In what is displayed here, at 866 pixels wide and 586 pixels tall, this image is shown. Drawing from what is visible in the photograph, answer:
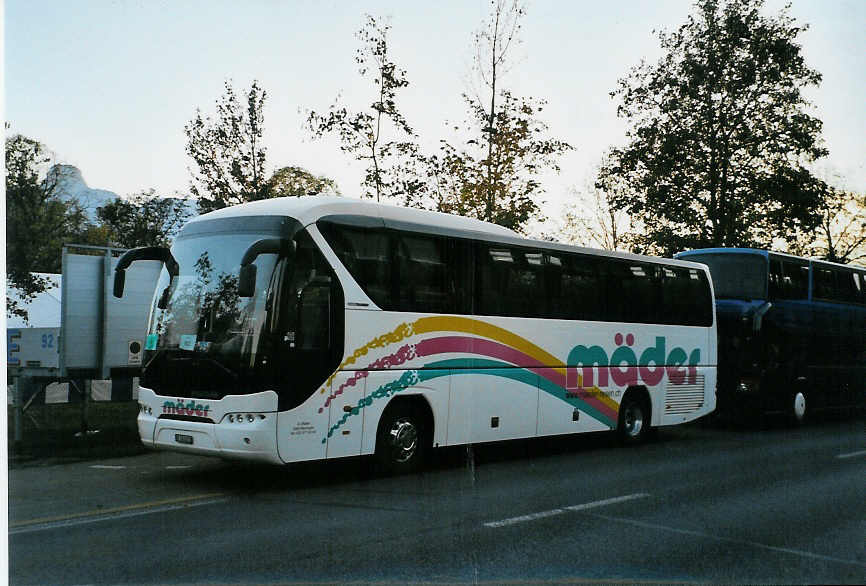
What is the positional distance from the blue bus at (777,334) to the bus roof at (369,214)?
6.50 metres

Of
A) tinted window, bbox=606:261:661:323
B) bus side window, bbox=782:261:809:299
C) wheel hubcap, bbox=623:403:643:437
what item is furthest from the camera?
bus side window, bbox=782:261:809:299

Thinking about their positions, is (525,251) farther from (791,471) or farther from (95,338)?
(95,338)

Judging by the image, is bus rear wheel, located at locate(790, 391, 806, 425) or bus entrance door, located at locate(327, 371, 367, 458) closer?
bus entrance door, located at locate(327, 371, 367, 458)

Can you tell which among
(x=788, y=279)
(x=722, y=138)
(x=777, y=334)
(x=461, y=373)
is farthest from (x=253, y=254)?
(x=788, y=279)

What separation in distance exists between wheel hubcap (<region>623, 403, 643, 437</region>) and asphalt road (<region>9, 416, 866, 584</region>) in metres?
1.85

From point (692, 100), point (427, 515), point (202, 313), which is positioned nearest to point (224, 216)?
point (202, 313)

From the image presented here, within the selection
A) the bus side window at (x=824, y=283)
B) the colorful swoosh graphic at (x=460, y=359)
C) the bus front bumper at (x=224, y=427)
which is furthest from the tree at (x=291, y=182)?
the bus side window at (x=824, y=283)

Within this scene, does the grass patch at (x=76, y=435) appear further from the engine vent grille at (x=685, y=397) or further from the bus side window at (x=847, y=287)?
the bus side window at (x=847, y=287)

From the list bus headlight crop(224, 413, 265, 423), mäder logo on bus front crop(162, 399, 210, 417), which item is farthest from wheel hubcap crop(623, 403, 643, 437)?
mäder logo on bus front crop(162, 399, 210, 417)

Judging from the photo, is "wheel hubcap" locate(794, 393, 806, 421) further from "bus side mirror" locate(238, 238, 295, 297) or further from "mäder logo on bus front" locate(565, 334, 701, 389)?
"bus side mirror" locate(238, 238, 295, 297)

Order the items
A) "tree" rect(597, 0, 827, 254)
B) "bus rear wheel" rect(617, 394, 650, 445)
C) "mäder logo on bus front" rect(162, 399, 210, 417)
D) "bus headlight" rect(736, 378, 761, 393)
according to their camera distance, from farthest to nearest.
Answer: "bus headlight" rect(736, 378, 761, 393)
"bus rear wheel" rect(617, 394, 650, 445)
"tree" rect(597, 0, 827, 254)
"mäder logo on bus front" rect(162, 399, 210, 417)

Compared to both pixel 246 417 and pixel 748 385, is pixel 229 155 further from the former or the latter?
pixel 748 385

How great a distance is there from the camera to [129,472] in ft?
32.6

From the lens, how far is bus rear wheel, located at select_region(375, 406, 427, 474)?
31.0 ft
